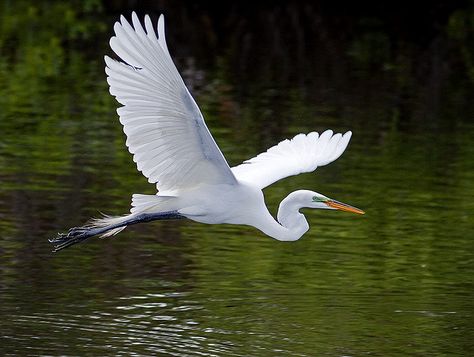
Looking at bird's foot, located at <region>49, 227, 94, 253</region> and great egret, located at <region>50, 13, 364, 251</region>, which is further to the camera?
bird's foot, located at <region>49, 227, 94, 253</region>

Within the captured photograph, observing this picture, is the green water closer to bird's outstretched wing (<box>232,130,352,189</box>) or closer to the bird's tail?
the bird's tail

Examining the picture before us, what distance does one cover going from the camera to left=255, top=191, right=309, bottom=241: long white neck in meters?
8.12

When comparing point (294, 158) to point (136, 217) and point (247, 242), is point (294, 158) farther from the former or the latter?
point (247, 242)

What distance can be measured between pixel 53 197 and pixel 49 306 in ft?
10.6

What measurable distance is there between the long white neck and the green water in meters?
Answer: 0.51

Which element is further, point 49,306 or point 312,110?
point 312,110

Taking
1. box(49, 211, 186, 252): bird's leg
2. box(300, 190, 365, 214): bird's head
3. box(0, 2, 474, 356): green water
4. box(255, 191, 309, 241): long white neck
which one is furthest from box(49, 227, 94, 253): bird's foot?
box(300, 190, 365, 214): bird's head

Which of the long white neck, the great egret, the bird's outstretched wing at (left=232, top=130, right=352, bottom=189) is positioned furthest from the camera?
the bird's outstretched wing at (left=232, top=130, right=352, bottom=189)

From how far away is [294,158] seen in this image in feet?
28.3

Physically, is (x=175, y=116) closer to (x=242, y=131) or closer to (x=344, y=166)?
(x=344, y=166)

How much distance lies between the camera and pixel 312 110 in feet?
53.6

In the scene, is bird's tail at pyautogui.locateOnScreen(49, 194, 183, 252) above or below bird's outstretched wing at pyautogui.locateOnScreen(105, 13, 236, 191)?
below

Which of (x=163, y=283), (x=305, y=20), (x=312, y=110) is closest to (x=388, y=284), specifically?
(x=163, y=283)

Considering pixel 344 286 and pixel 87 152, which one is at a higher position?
pixel 87 152
